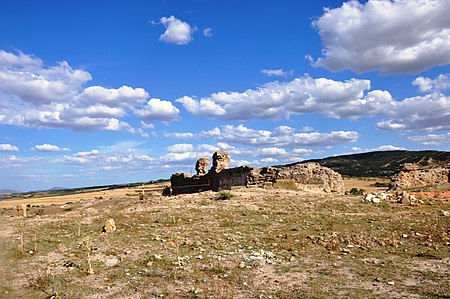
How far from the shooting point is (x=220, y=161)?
28781 millimetres

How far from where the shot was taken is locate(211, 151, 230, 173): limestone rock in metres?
28.5

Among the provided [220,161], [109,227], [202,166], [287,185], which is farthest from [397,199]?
[202,166]

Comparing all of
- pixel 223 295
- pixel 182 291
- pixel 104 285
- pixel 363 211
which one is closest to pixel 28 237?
pixel 104 285

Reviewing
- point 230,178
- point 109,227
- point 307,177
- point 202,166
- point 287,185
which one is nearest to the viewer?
point 109,227

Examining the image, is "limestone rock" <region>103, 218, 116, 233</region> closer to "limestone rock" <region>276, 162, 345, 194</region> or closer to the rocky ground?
the rocky ground

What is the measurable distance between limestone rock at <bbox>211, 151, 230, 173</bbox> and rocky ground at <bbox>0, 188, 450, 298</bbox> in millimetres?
14214

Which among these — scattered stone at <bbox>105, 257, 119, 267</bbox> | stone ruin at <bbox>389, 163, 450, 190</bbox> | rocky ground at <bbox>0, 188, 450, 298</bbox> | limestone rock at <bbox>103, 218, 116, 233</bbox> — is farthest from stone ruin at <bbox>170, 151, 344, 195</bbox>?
scattered stone at <bbox>105, 257, 119, 267</bbox>

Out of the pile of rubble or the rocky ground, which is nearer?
the rocky ground

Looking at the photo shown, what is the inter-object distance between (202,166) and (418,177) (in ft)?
54.2

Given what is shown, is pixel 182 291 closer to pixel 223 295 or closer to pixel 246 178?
pixel 223 295

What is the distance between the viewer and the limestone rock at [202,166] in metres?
31.8

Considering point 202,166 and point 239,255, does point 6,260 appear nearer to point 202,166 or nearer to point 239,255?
point 239,255

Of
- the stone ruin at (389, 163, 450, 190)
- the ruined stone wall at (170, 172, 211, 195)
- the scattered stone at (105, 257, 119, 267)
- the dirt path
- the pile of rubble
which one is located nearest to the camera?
the dirt path

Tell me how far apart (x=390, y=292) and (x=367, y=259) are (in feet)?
6.25
